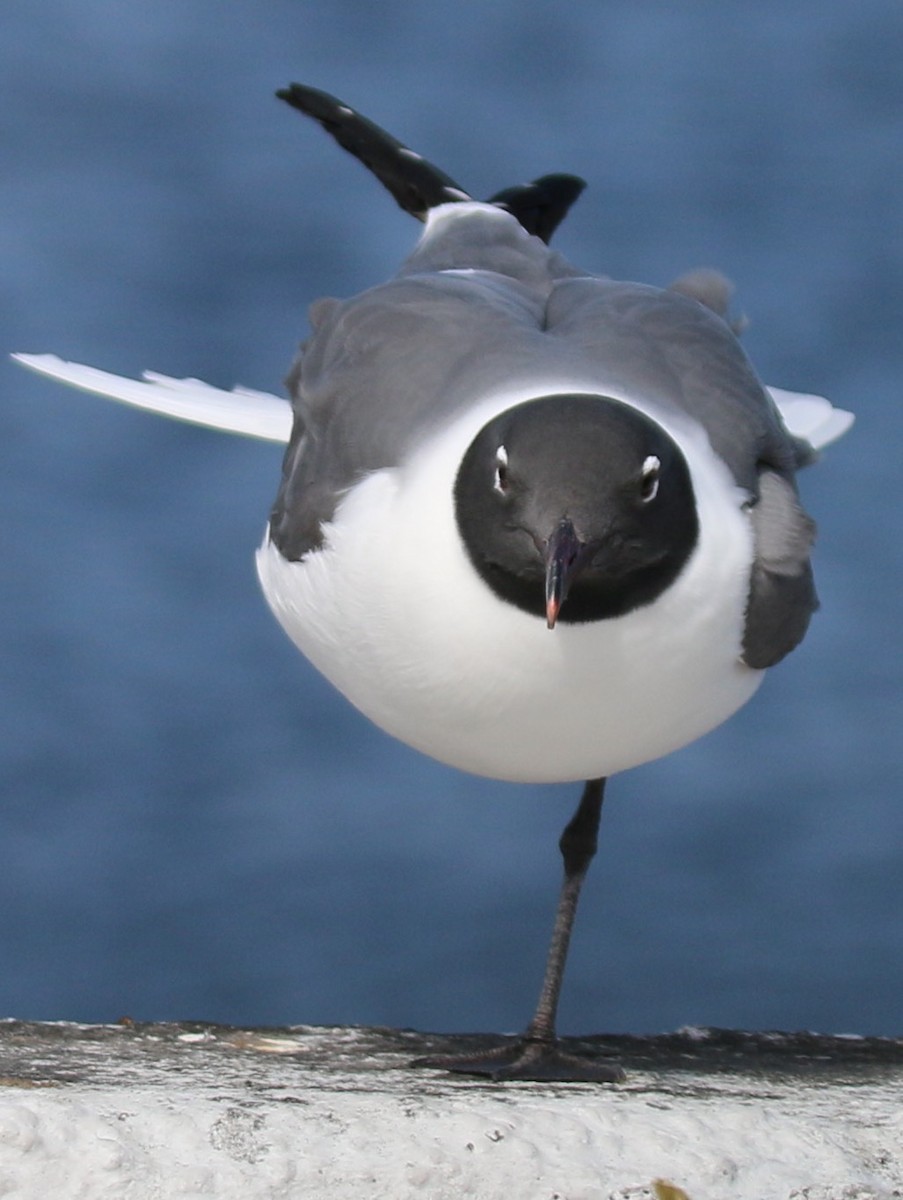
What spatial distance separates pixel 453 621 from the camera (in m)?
2.44

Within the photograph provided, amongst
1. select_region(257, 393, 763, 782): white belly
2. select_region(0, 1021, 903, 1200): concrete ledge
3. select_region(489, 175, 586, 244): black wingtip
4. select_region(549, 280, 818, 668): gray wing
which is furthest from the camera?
select_region(489, 175, 586, 244): black wingtip

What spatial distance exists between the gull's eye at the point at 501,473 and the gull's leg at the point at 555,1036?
2.66ft

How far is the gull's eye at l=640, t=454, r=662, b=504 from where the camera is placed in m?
2.34

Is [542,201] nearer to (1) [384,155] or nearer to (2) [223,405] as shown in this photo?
(1) [384,155]

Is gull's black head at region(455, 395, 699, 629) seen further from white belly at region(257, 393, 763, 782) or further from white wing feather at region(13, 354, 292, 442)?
white wing feather at region(13, 354, 292, 442)

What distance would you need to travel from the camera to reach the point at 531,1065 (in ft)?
9.16

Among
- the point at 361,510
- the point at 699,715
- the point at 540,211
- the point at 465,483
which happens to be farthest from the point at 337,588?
the point at 540,211

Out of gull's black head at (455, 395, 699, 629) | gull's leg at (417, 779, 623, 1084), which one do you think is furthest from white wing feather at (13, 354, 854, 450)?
gull's black head at (455, 395, 699, 629)

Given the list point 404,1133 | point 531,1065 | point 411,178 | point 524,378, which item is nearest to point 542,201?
point 411,178

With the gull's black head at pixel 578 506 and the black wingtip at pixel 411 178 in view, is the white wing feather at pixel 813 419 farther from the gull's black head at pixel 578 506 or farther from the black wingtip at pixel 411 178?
the gull's black head at pixel 578 506

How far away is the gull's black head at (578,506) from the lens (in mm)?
2307

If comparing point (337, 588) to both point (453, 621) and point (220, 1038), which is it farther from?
point (220, 1038)

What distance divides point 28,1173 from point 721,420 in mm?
1258

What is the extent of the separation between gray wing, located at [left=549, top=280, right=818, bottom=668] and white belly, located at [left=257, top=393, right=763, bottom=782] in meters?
0.05
